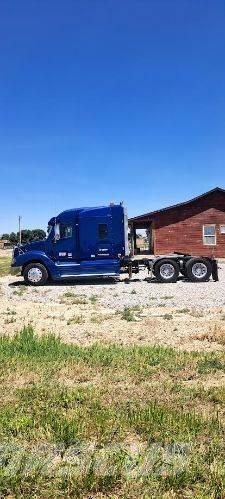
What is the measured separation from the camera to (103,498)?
359 centimetres

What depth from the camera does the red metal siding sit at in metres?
34.8

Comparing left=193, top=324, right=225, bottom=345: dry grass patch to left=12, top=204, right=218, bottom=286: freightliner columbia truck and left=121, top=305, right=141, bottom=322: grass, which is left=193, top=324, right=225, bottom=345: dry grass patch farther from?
left=12, top=204, right=218, bottom=286: freightliner columbia truck

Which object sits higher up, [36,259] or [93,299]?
[36,259]

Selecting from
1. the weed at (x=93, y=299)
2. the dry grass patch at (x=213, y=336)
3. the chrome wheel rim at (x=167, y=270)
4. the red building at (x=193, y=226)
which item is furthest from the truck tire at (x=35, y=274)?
the red building at (x=193, y=226)

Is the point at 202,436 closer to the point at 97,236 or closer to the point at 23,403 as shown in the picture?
the point at 23,403

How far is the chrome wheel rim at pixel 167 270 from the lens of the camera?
67.3 ft

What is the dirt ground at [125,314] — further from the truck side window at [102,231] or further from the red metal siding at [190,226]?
the red metal siding at [190,226]

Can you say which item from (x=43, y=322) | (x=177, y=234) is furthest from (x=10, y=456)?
(x=177, y=234)

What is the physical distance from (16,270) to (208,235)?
1833 cm

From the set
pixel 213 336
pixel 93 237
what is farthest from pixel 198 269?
pixel 213 336

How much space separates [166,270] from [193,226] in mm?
15308

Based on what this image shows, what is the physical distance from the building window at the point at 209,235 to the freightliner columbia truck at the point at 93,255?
Answer: 14679 mm

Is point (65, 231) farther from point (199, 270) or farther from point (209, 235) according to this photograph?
point (209, 235)

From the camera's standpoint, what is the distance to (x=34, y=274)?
809 inches
